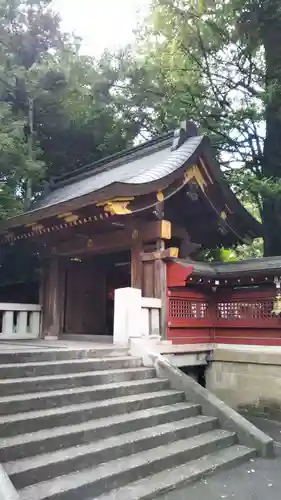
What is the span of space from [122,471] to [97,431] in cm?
54

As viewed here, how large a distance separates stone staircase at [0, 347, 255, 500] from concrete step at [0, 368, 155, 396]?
1 centimetres

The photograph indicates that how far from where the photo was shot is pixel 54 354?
18.1 ft

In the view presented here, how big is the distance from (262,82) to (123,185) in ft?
25.1

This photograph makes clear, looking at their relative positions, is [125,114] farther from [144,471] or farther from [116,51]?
[144,471]

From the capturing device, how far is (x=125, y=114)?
14141mm

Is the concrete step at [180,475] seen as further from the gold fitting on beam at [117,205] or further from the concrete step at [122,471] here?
the gold fitting on beam at [117,205]

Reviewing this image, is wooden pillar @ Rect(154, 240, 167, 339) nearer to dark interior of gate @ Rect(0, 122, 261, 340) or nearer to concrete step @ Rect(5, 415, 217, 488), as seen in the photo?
dark interior of gate @ Rect(0, 122, 261, 340)

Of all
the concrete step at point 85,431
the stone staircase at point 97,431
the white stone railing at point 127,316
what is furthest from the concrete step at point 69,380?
the white stone railing at point 127,316

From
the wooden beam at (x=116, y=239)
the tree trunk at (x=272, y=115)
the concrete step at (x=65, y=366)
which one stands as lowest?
the concrete step at (x=65, y=366)

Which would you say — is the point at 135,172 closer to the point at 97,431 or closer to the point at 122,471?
the point at 97,431

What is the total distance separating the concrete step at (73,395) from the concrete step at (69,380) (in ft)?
0.27

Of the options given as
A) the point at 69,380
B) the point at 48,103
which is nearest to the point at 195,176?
the point at 69,380

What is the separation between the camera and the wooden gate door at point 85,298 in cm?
974

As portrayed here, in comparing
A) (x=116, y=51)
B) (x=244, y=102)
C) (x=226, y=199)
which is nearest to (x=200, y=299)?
(x=226, y=199)
